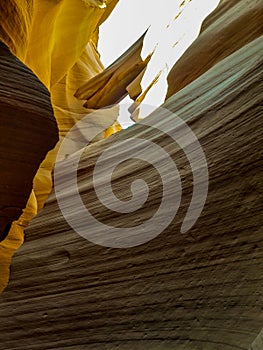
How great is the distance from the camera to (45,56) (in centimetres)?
357

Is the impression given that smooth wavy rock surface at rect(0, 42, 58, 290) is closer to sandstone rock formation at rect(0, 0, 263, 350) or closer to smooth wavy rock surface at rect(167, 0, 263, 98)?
sandstone rock formation at rect(0, 0, 263, 350)

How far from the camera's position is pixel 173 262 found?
1021mm

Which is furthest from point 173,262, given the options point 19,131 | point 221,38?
point 221,38

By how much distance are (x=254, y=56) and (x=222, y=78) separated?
0.12 m

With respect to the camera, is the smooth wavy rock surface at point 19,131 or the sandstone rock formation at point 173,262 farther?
the smooth wavy rock surface at point 19,131

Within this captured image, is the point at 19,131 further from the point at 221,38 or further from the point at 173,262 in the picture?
the point at 221,38

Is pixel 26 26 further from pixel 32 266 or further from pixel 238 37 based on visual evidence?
pixel 32 266

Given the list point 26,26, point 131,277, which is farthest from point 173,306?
point 26,26

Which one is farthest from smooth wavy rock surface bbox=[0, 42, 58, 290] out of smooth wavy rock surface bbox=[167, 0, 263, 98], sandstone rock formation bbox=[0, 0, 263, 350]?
smooth wavy rock surface bbox=[167, 0, 263, 98]

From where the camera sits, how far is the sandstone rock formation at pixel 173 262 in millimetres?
893

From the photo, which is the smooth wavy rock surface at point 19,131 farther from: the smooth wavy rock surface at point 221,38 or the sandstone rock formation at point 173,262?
the smooth wavy rock surface at point 221,38

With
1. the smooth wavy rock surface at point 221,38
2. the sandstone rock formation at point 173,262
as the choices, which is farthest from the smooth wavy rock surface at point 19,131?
the smooth wavy rock surface at point 221,38

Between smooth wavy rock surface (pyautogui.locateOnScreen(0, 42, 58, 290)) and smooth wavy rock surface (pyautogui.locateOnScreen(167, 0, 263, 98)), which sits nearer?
smooth wavy rock surface (pyautogui.locateOnScreen(0, 42, 58, 290))

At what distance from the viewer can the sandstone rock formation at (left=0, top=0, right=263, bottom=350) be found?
0.89 m
